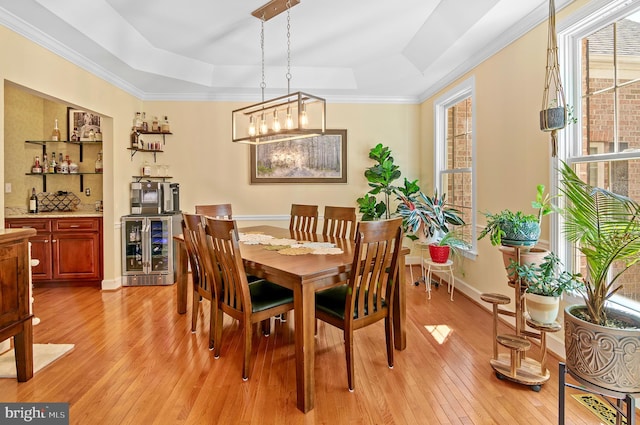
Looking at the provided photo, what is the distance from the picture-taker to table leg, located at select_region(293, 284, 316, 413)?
1869mm

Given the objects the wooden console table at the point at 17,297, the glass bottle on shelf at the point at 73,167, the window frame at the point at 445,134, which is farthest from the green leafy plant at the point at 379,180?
the glass bottle on shelf at the point at 73,167

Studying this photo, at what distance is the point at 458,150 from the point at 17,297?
4407mm

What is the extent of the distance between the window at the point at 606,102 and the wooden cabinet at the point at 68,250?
4835mm

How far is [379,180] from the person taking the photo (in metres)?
4.71

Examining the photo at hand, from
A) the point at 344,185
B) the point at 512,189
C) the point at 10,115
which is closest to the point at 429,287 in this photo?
the point at 512,189

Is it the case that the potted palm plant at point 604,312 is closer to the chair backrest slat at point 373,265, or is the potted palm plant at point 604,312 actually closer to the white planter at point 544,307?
the white planter at point 544,307

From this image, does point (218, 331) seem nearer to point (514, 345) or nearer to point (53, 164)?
point (514, 345)

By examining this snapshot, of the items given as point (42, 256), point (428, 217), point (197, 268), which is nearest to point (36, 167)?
point (42, 256)

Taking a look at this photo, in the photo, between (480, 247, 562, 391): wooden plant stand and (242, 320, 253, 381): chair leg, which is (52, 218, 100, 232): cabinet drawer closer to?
(242, 320, 253, 381): chair leg

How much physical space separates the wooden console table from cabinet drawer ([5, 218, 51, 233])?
7.38 feet

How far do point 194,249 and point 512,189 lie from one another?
2.79 m

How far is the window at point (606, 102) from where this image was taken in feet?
6.59

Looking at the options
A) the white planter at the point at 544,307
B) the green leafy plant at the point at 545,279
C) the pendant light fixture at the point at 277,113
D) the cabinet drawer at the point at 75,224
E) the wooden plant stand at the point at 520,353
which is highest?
the pendant light fixture at the point at 277,113

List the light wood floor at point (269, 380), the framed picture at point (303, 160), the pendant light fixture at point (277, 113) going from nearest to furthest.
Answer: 1. the light wood floor at point (269, 380)
2. the pendant light fixture at point (277, 113)
3. the framed picture at point (303, 160)
